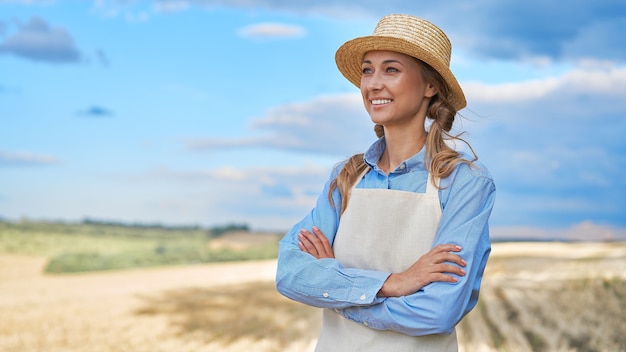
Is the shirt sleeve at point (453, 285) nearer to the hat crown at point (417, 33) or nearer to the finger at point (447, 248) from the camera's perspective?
the finger at point (447, 248)

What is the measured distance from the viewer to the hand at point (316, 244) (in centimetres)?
238

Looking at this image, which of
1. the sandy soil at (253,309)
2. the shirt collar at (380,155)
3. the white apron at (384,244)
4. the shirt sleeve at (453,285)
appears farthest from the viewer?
the sandy soil at (253,309)

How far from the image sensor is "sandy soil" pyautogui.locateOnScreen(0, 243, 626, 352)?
5.46 m

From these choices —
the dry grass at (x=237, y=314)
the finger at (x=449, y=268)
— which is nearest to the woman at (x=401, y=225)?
the finger at (x=449, y=268)

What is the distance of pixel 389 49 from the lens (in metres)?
2.34

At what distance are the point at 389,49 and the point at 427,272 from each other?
2.34ft

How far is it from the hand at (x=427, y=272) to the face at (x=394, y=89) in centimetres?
45

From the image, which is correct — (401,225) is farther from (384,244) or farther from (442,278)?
(442,278)

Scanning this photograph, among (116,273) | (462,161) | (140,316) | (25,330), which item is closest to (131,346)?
(140,316)

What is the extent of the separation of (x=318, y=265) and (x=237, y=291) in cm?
432

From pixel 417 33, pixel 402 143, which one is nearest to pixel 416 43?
pixel 417 33

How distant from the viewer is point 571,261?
6945 millimetres

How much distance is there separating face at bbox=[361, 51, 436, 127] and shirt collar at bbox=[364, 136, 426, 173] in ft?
0.38

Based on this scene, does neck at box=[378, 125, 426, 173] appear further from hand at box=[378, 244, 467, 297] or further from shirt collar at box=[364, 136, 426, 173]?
hand at box=[378, 244, 467, 297]
